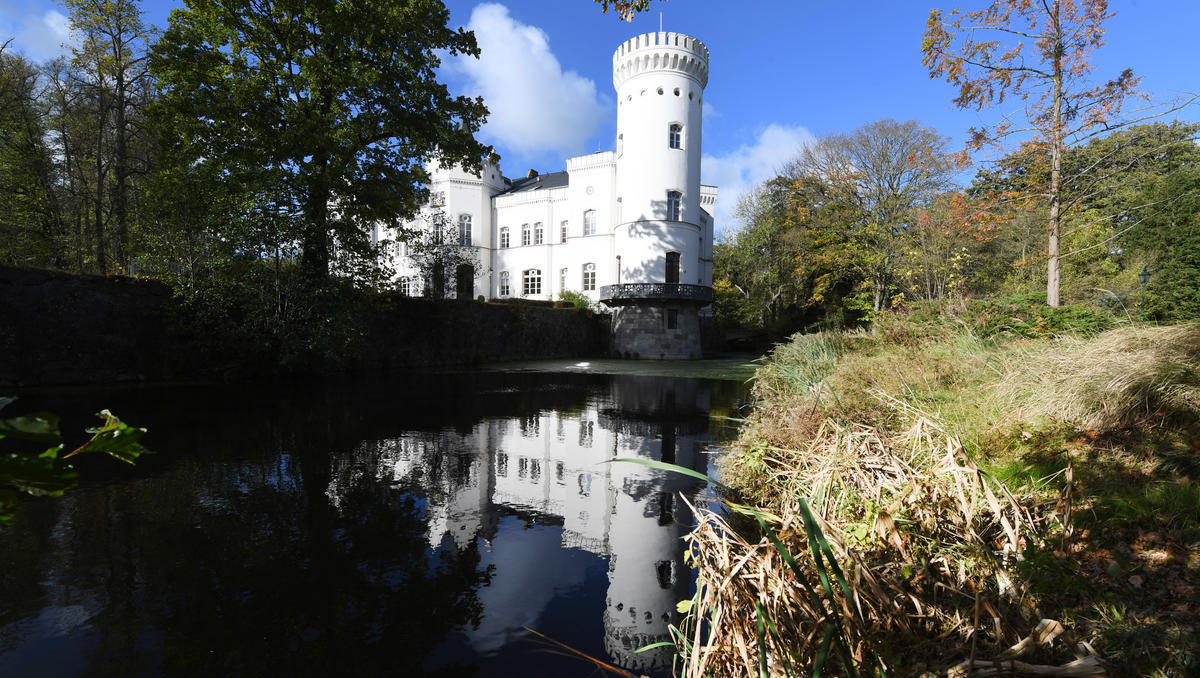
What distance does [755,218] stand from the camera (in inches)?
1280

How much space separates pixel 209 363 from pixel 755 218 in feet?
95.2

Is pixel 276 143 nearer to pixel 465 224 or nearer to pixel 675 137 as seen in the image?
pixel 675 137

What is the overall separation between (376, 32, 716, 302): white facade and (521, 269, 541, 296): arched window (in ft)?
0.24

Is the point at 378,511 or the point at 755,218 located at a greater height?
the point at 755,218

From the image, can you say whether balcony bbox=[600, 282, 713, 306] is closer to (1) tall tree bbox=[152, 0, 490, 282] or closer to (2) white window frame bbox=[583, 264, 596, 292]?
(2) white window frame bbox=[583, 264, 596, 292]

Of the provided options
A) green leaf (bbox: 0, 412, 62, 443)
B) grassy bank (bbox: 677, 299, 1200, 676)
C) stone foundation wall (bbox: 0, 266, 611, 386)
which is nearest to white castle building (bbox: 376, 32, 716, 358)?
stone foundation wall (bbox: 0, 266, 611, 386)

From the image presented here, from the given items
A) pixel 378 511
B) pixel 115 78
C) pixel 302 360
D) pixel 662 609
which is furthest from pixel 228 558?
pixel 115 78

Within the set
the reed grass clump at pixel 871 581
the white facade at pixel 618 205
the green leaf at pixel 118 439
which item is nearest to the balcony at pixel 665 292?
the white facade at pixel 618 205

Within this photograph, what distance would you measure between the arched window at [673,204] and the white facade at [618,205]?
55 mm

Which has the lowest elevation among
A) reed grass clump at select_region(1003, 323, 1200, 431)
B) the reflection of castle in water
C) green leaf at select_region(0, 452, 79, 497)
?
the reflection of castle in water

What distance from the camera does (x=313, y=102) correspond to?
1340 centimetres

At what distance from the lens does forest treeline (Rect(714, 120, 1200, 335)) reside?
567 inches

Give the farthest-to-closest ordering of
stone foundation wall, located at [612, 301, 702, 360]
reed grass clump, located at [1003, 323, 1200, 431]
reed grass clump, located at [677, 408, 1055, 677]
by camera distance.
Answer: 1. stone foundation wall, located at [612, 301, 702, 360]
2. reed grass clump, located at [1003, 323, 1200, 431]
3. reed grass clump, located at [677, 408, 1055, 677]

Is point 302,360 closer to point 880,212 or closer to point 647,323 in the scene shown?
point 647,323
